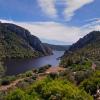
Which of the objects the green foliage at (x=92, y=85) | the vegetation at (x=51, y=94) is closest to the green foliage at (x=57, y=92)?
the vegetation at (x=51, y=94)

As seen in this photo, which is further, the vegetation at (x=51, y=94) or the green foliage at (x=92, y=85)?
the green foliage at (x=92, y=85)

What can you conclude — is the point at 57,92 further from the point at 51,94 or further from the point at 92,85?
the point at 92,85

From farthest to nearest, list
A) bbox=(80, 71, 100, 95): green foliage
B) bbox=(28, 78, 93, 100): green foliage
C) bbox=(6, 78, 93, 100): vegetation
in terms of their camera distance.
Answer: bbox=(80, 71, 100, 95): green foliage, bbox=(28, 78, 93, 100): green foliage, bbox=(6, 78, 93, 100): vegetation

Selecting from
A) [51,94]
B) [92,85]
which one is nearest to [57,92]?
[51,94]

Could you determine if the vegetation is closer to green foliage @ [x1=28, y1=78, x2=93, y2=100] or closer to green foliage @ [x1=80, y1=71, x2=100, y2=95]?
green foliage @ [x1=28, y1=78, x2=93, y2=100]

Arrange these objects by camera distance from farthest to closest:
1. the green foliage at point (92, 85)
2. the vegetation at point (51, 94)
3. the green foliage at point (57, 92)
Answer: the green foliage at point (92, 85) < the green foliage at point (57, 92) < the vegetation at point (51, 94)

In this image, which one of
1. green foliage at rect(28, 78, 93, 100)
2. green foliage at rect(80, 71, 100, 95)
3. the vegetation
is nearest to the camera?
the vegetation

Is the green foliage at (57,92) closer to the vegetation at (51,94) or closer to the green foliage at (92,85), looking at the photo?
the vegetation at (51,94)

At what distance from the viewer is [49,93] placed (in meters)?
30.2

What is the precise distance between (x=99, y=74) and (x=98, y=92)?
775 centimetres

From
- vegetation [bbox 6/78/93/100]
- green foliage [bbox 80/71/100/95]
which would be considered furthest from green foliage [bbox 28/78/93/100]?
green foliage [bbox 80/71/100/95]

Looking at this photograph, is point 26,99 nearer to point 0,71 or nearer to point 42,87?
point 42,87

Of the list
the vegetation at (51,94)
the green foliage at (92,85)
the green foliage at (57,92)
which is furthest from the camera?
the green foliage at (92,85)

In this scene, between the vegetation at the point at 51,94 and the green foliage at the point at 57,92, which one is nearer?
the vegetation at the point at 51,94
